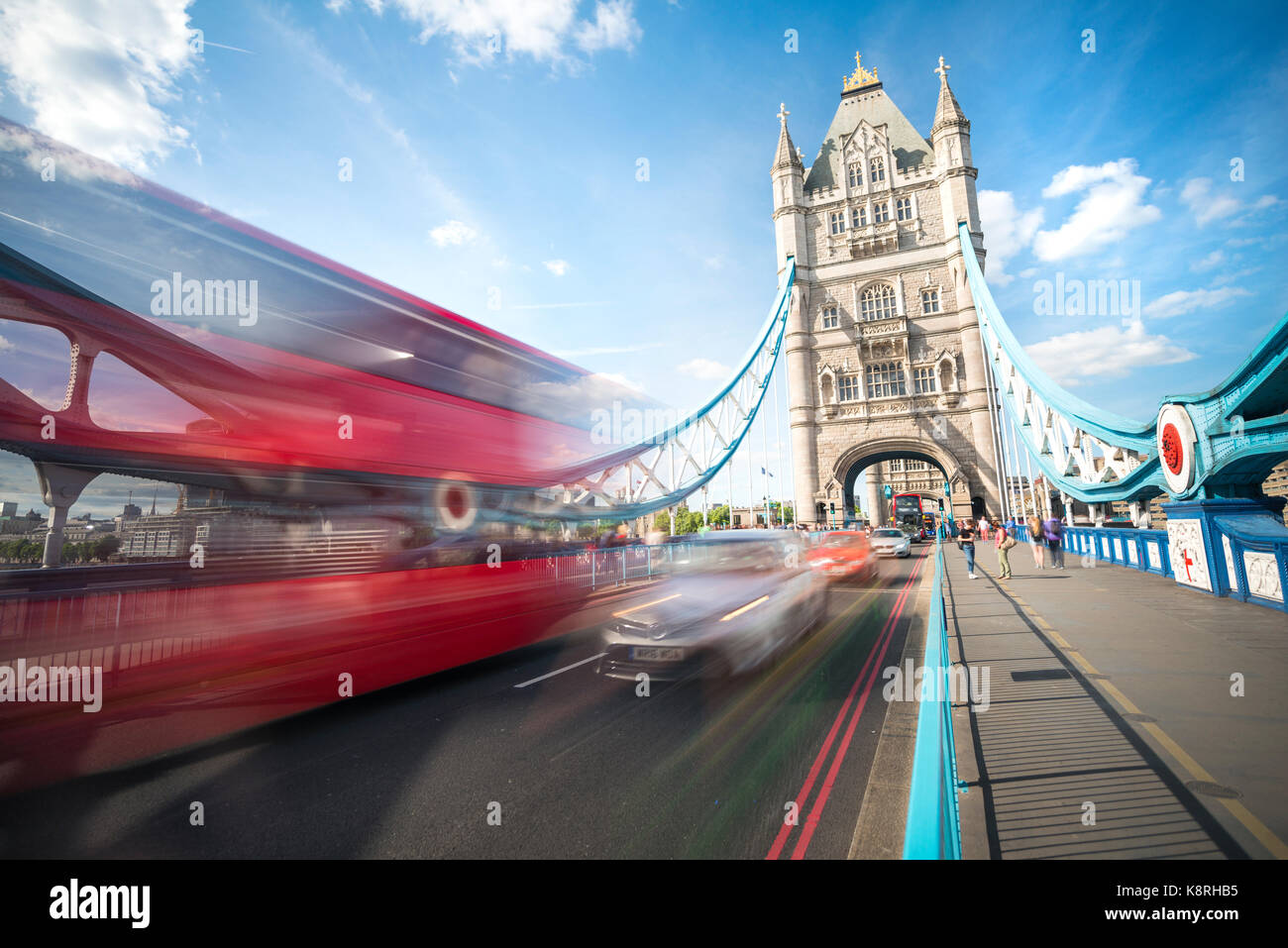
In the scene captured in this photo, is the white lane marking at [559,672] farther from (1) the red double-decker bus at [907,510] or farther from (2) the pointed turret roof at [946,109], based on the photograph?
(2) the pointed turret roof at [946,109]

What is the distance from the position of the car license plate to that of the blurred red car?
8.42 metres

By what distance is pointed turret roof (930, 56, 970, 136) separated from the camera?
3544 centimetres

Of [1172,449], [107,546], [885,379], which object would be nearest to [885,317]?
[885,379]

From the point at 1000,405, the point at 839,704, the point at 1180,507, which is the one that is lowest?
the point at 839,704

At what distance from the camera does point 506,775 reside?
11.9ft

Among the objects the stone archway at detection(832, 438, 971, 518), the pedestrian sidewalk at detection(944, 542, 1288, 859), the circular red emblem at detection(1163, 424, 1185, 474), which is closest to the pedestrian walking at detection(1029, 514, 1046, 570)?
the circular red emblem at detection(1163, 424, 1185, 474)

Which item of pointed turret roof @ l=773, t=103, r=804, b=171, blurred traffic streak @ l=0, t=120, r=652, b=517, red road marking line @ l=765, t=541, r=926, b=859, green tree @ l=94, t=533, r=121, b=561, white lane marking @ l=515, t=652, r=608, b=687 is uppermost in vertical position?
pointed turret roof @ l=773, t=103, r=804, b=171

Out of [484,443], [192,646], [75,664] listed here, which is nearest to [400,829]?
[192,646]

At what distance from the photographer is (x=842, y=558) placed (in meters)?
13.9

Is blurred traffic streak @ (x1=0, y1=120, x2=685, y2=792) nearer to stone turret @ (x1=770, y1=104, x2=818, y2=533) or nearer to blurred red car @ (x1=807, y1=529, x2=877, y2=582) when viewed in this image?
blurred red car @ (x1=807, y1=529, x2=877, y2=582)

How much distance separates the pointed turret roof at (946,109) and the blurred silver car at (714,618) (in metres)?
40.1

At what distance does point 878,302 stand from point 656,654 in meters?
37.3
